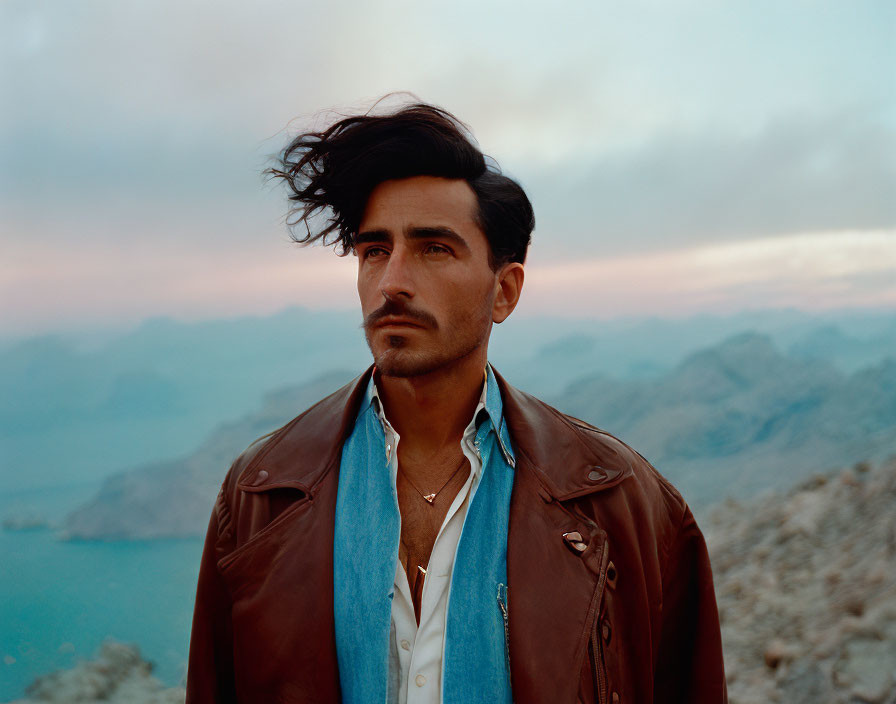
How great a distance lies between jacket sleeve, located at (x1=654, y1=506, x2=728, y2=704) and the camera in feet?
8.68

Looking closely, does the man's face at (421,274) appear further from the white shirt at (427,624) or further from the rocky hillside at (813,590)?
the rocky hillside at (813,590)

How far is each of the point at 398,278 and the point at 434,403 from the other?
1.68 ft

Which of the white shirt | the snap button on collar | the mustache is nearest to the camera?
the white shirt

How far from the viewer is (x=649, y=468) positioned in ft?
9.02

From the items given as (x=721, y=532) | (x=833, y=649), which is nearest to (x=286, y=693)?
(x=833, y=649)

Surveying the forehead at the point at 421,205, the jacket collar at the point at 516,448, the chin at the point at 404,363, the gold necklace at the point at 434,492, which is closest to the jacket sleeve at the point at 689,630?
the jacket collar at the point at 516,448

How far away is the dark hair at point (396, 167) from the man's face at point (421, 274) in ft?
0.18

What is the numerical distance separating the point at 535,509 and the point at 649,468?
623 mm

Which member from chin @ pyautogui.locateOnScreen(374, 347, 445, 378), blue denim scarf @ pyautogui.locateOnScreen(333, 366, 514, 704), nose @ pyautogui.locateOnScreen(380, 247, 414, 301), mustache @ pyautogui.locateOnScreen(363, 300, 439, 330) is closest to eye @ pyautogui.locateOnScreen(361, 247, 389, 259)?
nose @ pyautogui.locateOnScreen(380, 247, 414, 301)

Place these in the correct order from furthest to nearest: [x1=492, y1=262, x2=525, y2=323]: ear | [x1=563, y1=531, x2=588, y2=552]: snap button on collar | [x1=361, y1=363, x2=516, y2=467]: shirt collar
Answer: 1. [x1=492, y1=262, x2=525, y2=323]: ear
2. [x1=361, y1=363, x2=516, y2=467]: shirt collar
3. [x1=563, y1=531, x2=588, y2=552]: snap button on collar

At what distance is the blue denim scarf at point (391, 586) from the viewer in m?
2.16

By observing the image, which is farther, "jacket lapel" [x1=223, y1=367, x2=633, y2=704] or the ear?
the ear

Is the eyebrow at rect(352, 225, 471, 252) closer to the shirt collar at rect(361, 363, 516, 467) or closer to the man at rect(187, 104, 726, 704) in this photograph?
the man at rect(187, 104, 726, 704)

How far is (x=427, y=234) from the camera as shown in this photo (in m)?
2.47
